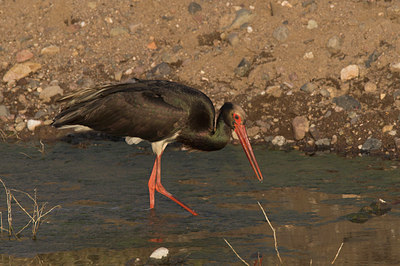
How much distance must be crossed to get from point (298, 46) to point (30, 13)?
469 centimetres

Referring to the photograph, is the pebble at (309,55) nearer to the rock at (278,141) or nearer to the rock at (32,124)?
A: the rock at (278,141)

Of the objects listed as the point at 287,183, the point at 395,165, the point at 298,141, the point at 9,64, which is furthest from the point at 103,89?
the point at 9,64

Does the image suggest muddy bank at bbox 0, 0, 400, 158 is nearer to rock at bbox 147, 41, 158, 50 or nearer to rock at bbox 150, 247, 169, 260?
rock at bbox 147, 41, 158, 50

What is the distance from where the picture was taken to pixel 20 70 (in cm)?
1117

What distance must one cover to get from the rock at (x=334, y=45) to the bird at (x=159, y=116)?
11.0 feet

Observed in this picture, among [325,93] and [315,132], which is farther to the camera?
[325,93]

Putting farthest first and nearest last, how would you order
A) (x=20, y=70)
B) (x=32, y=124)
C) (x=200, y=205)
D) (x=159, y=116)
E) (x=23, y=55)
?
1. (x=23, y=55)
2. (x=20, y=70)
3. (x=32, y=124)
4. (x=159, y=116)
5. (x=200, y=205)

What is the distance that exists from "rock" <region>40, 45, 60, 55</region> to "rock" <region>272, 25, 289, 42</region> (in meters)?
3.44

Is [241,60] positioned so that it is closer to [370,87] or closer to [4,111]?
[370,87]

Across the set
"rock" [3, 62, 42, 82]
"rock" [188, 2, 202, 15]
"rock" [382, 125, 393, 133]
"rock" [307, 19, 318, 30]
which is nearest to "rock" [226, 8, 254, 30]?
"rock" [188, 2, 202, 15]

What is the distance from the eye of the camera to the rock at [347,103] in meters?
9.52

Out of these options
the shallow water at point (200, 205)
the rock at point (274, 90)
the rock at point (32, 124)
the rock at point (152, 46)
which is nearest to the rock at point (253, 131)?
the shallow water at point (200, 205)

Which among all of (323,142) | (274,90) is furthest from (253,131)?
(323,142)

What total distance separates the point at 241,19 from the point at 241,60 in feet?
3.16
